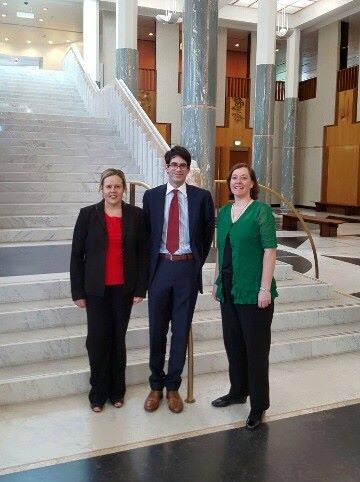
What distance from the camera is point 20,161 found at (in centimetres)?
875

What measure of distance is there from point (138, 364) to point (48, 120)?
762 cm

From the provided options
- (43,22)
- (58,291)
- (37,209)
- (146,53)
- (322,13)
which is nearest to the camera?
(58,291)

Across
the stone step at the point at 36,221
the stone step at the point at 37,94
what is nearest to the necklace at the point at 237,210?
the stone step at the point at 36,221

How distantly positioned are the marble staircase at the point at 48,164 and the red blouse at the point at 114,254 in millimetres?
3774

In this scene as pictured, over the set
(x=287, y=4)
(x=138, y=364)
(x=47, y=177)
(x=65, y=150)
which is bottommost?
(x=138, y=364)

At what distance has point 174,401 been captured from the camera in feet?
11.2

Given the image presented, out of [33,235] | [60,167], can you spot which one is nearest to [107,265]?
[33,235]

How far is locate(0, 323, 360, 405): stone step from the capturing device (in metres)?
3.58

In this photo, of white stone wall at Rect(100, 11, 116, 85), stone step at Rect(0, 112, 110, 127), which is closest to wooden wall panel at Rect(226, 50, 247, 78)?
white stone wall at Rect(100, 11, 116, 85)

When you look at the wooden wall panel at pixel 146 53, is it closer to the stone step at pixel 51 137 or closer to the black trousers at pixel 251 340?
the stone step at pixel 51 137

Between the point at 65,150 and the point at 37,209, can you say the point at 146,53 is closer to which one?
the point at 65,150

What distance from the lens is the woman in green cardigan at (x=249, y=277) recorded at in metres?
3.09

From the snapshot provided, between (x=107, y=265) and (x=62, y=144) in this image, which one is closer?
(x=107, y=265)

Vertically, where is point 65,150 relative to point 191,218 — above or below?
above
